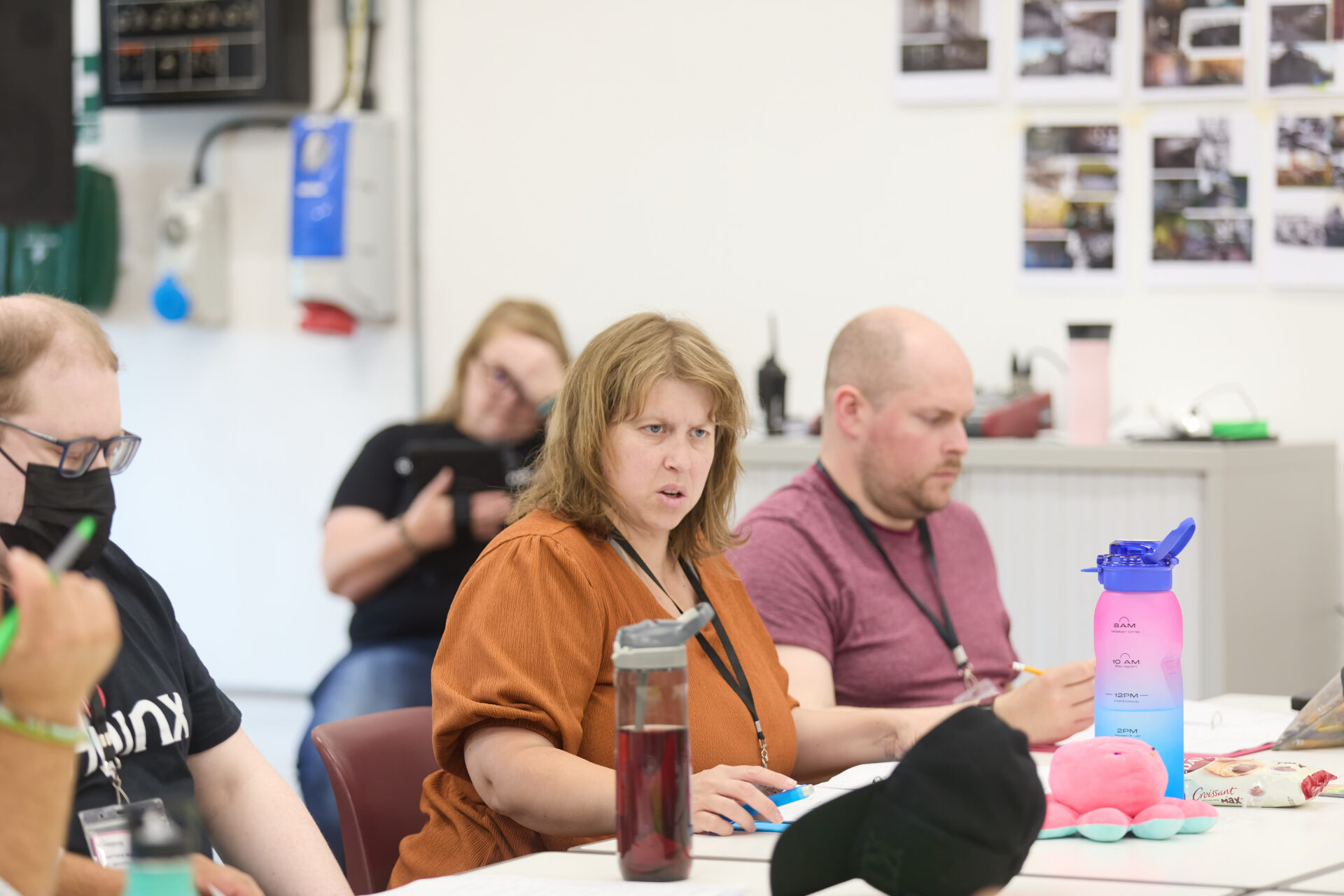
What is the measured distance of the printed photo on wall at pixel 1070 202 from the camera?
3.49 m

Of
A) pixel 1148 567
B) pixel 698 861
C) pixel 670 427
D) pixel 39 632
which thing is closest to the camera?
pixel 39 632

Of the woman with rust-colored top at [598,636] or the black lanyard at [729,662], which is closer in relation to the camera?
the woman with rust-colored top at [598,636]

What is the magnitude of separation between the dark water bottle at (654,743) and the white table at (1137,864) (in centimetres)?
5

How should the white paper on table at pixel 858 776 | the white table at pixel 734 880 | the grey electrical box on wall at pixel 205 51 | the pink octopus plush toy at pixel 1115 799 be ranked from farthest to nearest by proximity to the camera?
the grey electrical box on wall at pixel 205 51, the white paper on table at pixel 858 776, the pink octopus plush toy at pixel 1115 799, the white table at pixel 734 880

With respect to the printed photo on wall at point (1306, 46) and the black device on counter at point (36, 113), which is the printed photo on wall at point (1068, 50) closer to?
the printed photo on wall at point (1306, 46)

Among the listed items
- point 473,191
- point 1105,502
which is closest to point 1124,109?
point 1105,502

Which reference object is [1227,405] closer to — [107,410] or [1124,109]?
[1124,109]

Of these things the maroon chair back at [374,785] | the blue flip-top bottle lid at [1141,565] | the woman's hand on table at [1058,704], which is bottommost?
the maroon chair back at [374,785]

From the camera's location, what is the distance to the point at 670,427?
70.5 inches

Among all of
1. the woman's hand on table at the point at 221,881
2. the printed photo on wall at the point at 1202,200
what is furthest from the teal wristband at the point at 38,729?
the printed photo on wall at the point at 1202,200

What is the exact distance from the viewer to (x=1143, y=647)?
5.06ft

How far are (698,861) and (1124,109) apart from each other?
8.56 feet

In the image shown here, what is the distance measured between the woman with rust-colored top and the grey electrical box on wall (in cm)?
256

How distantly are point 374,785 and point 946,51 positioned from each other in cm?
244
